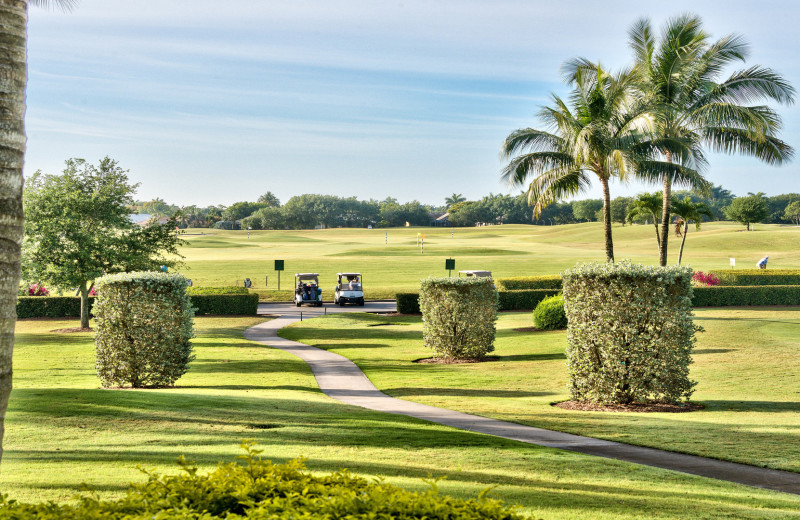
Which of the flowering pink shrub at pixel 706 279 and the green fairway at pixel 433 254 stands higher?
the green fairway at pixel 433 254

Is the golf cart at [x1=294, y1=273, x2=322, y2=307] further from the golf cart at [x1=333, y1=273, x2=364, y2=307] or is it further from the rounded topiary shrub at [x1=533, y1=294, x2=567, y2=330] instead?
the rounded topiary shrub at [x1=533, y1=294, x2=567, y2=330]

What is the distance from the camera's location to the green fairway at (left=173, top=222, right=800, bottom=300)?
211ft

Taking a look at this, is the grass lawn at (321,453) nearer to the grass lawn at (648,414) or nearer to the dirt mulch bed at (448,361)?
the grass lawn at (648,414)

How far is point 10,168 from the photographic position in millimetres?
4043

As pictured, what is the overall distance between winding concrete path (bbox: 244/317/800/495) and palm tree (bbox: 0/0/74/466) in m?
7.45

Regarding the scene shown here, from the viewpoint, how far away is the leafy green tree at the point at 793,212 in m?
138

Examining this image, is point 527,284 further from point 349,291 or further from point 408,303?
point 349,291

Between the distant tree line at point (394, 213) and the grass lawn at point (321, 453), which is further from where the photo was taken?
the distant tree line at point (394, 213)

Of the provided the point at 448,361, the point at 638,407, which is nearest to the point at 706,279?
the point at 448,361

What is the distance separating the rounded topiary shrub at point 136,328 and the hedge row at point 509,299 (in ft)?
72.6

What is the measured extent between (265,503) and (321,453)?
4.59 m

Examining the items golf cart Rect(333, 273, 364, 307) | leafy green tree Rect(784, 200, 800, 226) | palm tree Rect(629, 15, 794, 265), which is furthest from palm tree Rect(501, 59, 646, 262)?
leafy green tree Rect(784, 200, 800, 226)

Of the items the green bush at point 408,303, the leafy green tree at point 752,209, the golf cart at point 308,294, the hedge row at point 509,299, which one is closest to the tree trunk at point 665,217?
the hedge row at point 509,299

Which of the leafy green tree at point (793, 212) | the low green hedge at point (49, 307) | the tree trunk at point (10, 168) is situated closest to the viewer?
the tree trunk at point (10, 168)
